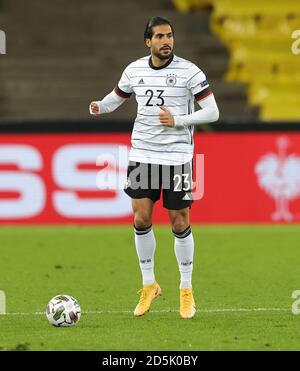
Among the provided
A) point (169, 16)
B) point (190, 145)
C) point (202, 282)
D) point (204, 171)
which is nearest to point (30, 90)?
point (169, 16)

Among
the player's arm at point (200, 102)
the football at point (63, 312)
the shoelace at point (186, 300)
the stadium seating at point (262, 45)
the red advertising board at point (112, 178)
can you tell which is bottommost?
the football at point (63, 312)

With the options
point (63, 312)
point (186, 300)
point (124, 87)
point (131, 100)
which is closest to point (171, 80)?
point (124, 87)

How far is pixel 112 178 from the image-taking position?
16656mm

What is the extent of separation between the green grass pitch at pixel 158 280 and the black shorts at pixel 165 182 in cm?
93

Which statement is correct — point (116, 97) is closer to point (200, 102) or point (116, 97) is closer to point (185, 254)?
point (200, 102)

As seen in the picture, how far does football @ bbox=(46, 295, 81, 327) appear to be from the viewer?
8570 mm

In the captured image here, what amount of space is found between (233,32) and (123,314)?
1333 cm

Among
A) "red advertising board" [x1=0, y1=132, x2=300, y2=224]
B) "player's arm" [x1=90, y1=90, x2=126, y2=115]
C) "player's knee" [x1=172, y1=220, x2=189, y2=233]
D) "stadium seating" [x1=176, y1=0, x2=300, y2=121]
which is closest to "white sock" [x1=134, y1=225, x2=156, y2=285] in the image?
"player's knee" [x1=172, y1=220, x2=189, y2=233]

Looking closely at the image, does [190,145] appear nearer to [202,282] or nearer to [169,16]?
[202,282]

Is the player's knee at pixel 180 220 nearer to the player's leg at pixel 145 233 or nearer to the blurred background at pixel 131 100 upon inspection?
the player's leg at pixel 145 233

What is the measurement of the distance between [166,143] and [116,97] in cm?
65

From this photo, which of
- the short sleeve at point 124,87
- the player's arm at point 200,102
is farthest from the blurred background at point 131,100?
the player's arm at point 200,102

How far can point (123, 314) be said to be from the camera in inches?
367

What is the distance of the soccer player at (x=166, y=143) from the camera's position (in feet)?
29.9
